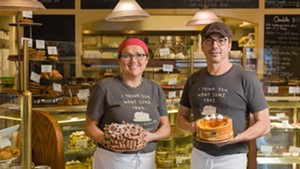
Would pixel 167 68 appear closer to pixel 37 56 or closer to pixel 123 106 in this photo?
pixel 37 56

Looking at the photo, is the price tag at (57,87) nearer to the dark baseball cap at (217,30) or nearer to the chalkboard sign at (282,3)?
the dark baseball cap at (217,30)

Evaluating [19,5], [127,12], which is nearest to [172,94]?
[127,12]

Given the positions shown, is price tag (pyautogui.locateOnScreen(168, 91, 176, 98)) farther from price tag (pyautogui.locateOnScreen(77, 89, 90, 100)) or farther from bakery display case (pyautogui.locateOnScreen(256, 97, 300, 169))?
bakery display case (pyautogui.locateOnScreen(256, 97, 300, 169))

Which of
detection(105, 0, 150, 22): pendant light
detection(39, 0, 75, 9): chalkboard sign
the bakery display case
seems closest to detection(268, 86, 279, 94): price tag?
the bakery display case

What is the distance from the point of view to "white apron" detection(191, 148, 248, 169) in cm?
227

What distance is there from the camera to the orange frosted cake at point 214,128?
7.07 feet

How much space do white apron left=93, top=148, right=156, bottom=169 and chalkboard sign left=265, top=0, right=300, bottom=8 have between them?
15.9ft

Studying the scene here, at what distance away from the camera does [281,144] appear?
3.93 m

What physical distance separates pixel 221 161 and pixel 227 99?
339 mm

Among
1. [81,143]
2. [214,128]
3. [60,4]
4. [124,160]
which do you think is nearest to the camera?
[214,128]

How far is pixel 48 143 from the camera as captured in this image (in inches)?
124

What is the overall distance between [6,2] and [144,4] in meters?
3.95

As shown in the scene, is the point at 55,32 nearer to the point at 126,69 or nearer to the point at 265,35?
the point at 265,35

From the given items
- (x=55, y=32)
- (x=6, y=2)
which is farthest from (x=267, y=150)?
(x=55, y=32)
